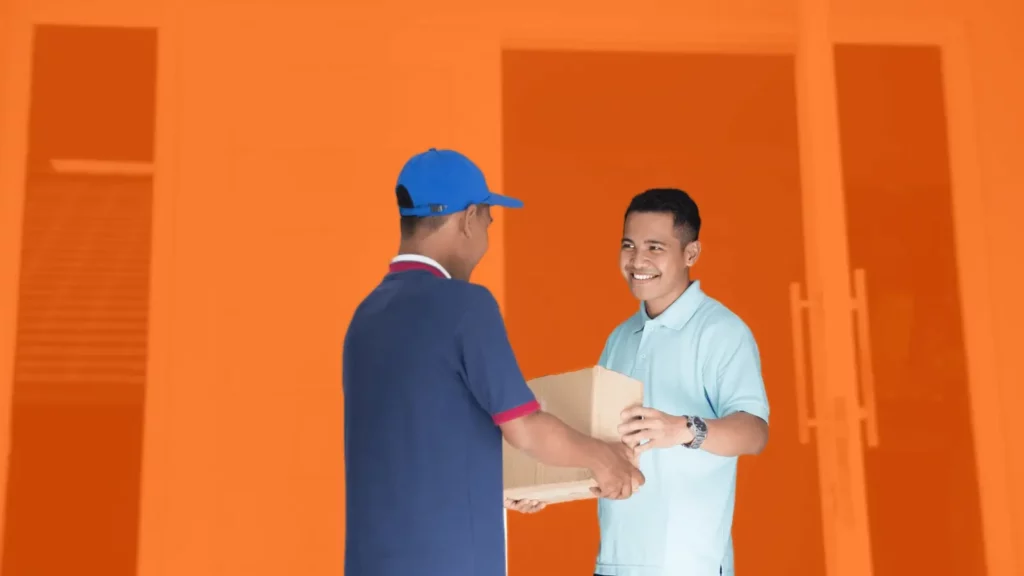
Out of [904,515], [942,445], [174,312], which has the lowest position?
[904,515]

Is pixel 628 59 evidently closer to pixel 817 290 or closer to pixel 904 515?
pixel 817 290

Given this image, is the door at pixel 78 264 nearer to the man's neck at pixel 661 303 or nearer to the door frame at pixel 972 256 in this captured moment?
the man's neck at pixel 661 303

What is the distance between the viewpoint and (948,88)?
3803 mm

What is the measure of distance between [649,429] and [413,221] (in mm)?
544

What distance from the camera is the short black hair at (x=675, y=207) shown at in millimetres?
2164

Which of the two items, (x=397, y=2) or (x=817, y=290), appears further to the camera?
(x=397, y=2)

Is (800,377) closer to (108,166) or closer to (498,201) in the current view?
(498,201)

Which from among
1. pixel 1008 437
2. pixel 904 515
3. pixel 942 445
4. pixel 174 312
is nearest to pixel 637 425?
pixel 174 312

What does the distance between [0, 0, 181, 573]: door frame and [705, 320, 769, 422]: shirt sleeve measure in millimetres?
2109

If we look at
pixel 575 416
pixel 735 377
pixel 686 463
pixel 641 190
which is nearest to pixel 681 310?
pixel 735 377

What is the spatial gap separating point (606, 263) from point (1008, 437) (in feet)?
6.54

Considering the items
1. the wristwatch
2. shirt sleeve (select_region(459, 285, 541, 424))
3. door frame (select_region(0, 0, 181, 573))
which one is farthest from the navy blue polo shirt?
door frame (select_region(0, 0, 181, 573))

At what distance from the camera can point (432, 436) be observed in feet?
4.77

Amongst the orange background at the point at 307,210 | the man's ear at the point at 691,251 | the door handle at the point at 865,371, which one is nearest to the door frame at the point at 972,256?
the orange background at the point at 307,210
